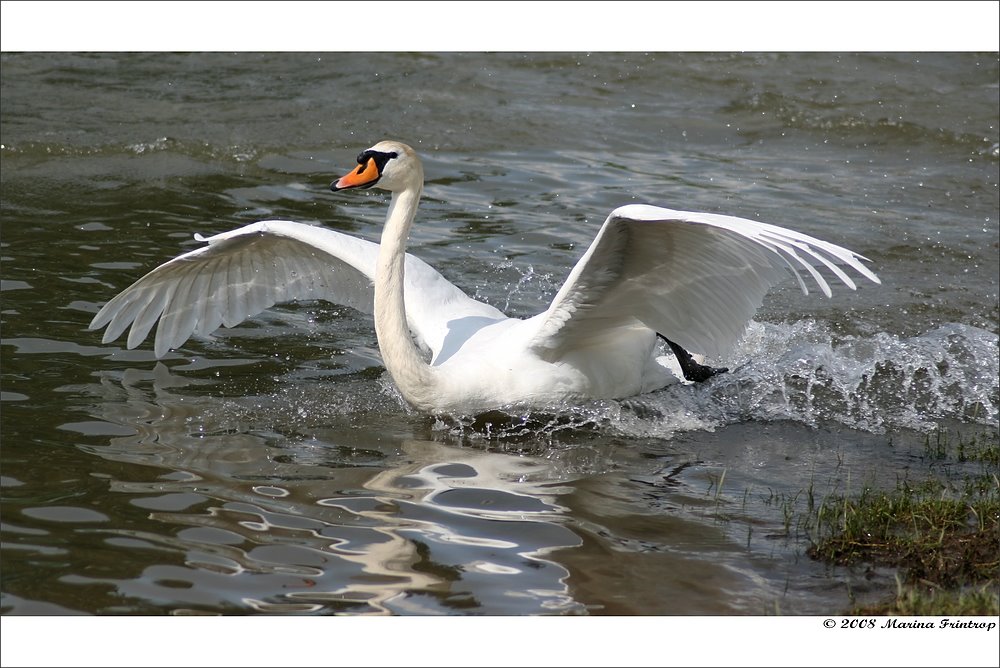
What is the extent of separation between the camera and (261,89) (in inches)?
597

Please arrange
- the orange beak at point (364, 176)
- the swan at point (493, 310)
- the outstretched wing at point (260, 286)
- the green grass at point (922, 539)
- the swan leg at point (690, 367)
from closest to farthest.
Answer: the green grass at point (922, 539), the swan at point (493, 310), the orange beak at point (364, 176), the outstretched wing at point (260, 286), the swan leg at point (690, 367)

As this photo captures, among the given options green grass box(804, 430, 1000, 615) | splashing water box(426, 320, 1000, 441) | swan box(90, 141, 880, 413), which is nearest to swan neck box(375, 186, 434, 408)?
swan box(90, 141, 880, 413)

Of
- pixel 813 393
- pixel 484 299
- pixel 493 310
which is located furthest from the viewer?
pixel 484 299

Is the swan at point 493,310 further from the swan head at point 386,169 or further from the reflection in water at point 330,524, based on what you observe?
the reflection in water at point 330,524

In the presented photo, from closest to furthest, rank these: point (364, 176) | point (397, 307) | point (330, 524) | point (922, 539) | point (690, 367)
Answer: point (922, 539) → point (330, 524) → point (364, 176) → point (397, 307) → point (690, 367)

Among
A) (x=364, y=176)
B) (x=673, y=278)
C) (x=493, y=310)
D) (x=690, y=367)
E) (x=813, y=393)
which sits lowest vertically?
(x=813, y=393)

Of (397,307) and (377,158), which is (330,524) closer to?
(397,307)

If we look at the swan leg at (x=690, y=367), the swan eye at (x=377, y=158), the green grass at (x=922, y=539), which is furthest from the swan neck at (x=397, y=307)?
the green grass at (x=922, y=539)

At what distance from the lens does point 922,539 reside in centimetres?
504

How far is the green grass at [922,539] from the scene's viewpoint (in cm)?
452

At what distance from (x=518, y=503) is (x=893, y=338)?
4181mm

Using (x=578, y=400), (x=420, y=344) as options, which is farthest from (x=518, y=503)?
(x=420, y=344)

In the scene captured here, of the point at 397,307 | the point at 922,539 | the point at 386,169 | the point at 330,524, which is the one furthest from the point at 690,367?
the point at 330,524

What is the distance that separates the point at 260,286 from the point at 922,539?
4548mm
